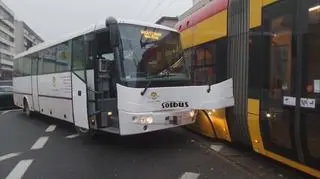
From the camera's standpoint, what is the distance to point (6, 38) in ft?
365

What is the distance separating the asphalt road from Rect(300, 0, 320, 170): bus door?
1279 millimetres

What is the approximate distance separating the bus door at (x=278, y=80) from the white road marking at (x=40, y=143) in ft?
18.4

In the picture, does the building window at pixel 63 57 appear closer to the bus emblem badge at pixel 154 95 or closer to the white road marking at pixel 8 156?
the white road marking at pixel 8 156

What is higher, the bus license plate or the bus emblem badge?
the bus emblem badge

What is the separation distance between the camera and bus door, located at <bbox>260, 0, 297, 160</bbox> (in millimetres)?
5914

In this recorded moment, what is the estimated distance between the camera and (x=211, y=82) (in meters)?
8.88

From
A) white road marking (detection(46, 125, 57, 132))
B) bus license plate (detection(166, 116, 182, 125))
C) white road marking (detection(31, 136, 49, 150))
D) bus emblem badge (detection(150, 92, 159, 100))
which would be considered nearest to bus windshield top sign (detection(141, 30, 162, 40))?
bus emblem badge (detection(150, 92, 159, 100))

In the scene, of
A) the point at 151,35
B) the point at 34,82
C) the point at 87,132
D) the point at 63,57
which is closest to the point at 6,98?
the point at 34,82

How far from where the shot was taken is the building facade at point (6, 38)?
344ft

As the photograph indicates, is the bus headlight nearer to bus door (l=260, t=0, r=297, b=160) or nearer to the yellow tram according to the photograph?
the yellow tram

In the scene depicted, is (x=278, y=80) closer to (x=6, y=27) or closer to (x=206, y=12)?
(x=206, y=12)

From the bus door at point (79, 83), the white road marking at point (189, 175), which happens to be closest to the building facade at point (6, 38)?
the bus door at point (79, 83)

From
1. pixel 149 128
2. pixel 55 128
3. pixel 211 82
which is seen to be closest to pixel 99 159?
pixel 149 128

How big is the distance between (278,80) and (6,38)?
376ft
